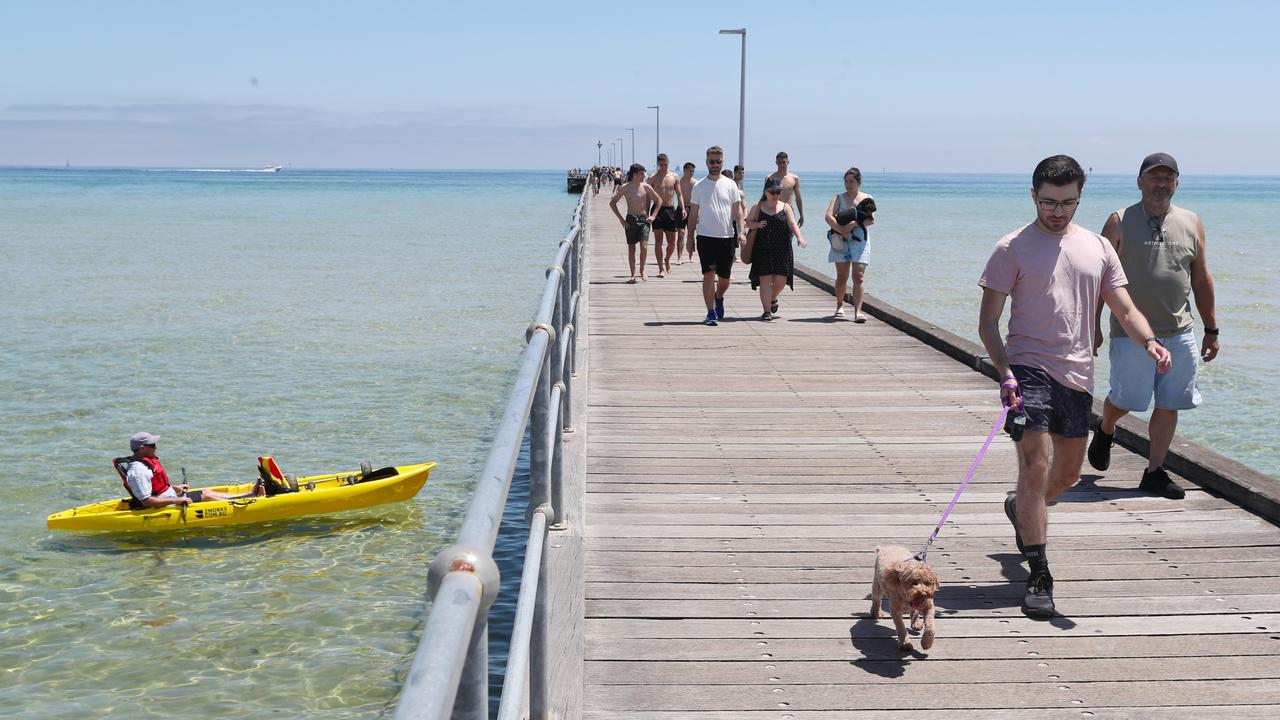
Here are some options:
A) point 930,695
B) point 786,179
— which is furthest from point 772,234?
point 930,695

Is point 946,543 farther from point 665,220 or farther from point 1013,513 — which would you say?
point 665,220

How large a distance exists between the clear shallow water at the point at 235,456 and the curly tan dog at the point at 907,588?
3261 mm

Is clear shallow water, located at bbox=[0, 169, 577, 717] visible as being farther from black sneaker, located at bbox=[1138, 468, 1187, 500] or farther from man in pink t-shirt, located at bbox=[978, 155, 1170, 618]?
black sneaker, located at bbox=[1138, 468, 1187, 500]

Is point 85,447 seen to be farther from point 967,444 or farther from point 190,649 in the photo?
point 967,444

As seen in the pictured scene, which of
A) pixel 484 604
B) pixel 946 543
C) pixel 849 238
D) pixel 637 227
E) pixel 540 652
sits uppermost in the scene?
pixel 484 604

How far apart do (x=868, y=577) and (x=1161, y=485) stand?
7.04 feet

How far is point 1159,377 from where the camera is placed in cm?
616

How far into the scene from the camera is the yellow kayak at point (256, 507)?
367 inches

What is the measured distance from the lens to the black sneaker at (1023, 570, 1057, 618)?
462 centimetres

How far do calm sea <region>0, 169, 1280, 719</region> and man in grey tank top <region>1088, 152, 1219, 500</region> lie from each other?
156 inches

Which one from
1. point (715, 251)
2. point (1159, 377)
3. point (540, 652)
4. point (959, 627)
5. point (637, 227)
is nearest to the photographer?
point (540, 652)

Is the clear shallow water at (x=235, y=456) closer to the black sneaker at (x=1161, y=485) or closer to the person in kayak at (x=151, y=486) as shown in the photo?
the person in kayak at (x=151, y=486)

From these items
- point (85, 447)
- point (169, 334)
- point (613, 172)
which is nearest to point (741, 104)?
point (169, 334)

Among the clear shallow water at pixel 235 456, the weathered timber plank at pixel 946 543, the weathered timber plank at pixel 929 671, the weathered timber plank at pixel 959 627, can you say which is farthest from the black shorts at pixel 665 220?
the weathered timber plank at pixel 929 671
